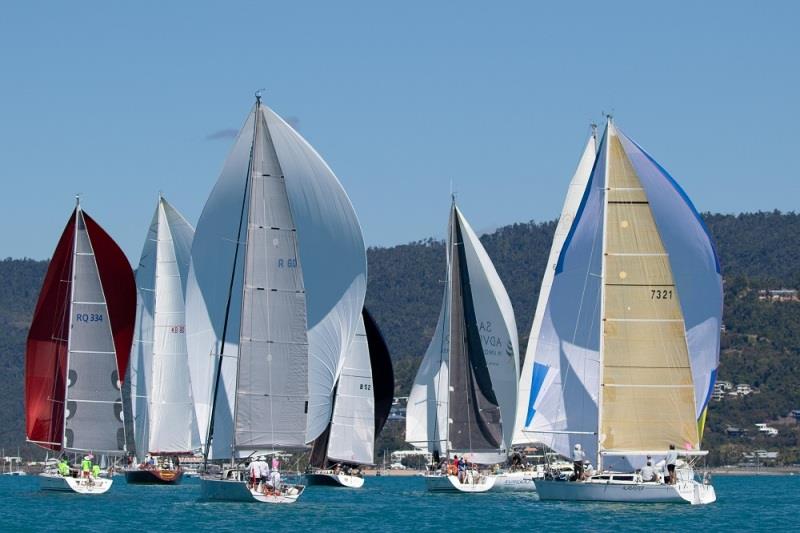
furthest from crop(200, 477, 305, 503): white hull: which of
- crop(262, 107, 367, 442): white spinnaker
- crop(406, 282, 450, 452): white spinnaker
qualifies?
crop(406, 282, 450, 452): white spinnaker

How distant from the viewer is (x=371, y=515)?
41875 mm

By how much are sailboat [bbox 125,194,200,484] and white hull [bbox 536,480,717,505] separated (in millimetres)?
19806

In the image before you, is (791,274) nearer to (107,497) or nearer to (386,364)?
(386,364)

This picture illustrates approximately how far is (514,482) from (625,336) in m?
14.1

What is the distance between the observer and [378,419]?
190ft

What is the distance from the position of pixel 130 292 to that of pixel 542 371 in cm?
1195

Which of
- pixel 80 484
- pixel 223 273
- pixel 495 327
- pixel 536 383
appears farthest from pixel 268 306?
pixel 495 327

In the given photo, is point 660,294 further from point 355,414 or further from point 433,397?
point 355,414

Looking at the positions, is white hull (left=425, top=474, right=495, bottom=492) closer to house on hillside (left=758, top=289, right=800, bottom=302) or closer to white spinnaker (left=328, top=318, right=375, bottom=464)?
white spinnaker (left=328, top=318, right=375, bottom=464)

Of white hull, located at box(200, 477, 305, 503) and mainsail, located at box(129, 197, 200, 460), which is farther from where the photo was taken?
mainsail, located at box(129, 197, 200, 460)

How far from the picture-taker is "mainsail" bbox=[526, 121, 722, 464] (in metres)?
40.0

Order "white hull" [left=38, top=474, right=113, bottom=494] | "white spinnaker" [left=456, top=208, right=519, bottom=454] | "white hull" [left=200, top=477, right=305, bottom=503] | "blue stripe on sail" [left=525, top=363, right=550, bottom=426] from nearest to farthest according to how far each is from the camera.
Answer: "white hull" [left=200, top=477, right=305, bottom=503], "blue stripe on sail" [left=525, top=363, right=550, bottom=426], "white hull" [left=38, top=474, right=113, bottom=494], "white spinnaker" [left=456, top=208, right=519, bottom=454]

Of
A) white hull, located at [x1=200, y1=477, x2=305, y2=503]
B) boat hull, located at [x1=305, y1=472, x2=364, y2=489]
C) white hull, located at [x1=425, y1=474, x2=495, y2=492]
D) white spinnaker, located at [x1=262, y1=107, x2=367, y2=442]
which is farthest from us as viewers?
boat hull, located at [x1=305, y1=472, x2=364, y2=489]

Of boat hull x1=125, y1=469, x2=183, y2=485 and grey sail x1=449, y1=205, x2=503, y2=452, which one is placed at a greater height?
grey sail x1=449, y1=205, x2=503, y2=452
